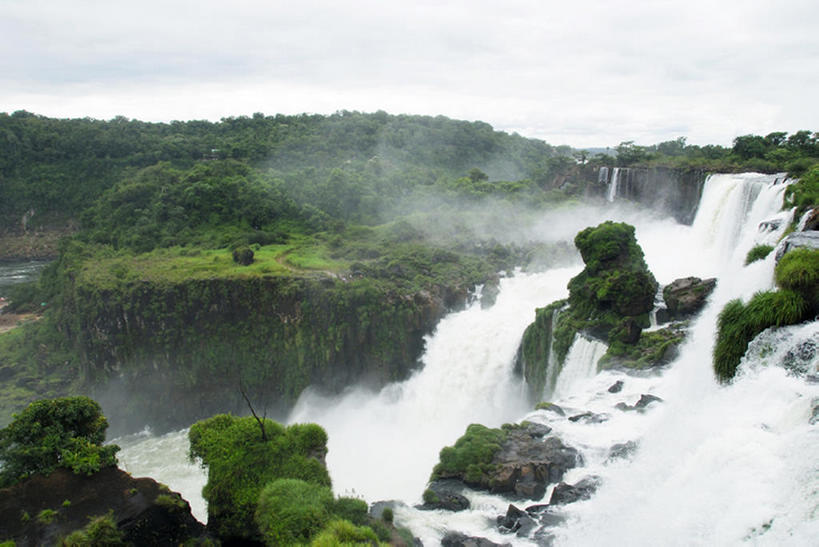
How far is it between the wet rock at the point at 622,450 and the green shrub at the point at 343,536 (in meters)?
6.70

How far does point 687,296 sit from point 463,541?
14.0 metres

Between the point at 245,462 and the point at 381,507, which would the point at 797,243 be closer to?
the point at 381,507

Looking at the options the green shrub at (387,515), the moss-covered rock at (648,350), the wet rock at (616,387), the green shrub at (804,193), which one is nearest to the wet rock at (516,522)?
the green shrub at (387,515)

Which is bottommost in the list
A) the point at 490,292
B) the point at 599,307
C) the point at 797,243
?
the point at 490,292

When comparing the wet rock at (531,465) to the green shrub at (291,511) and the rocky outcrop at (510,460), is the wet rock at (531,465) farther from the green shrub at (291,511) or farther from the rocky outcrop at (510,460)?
the green shrub at (291,511)

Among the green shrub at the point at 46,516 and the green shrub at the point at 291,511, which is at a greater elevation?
the green shrub at the point at 291,511

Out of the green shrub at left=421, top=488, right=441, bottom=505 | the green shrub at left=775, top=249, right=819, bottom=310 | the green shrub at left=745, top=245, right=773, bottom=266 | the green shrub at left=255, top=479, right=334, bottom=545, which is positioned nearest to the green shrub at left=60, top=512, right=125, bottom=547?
the green shrub at left=255, top=479, right=334, bottom=545

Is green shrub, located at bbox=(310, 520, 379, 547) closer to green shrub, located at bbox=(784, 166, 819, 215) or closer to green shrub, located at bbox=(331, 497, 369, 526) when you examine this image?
green shrub, located at bbox=(331, 497, 369, 526)

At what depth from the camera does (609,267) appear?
24266 millimetres

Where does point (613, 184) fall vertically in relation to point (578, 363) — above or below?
above

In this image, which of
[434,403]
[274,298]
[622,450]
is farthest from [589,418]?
[274,298]

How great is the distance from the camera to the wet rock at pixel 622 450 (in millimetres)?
13953

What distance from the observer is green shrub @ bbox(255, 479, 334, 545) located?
11789 mm

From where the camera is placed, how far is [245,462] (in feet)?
46.7
